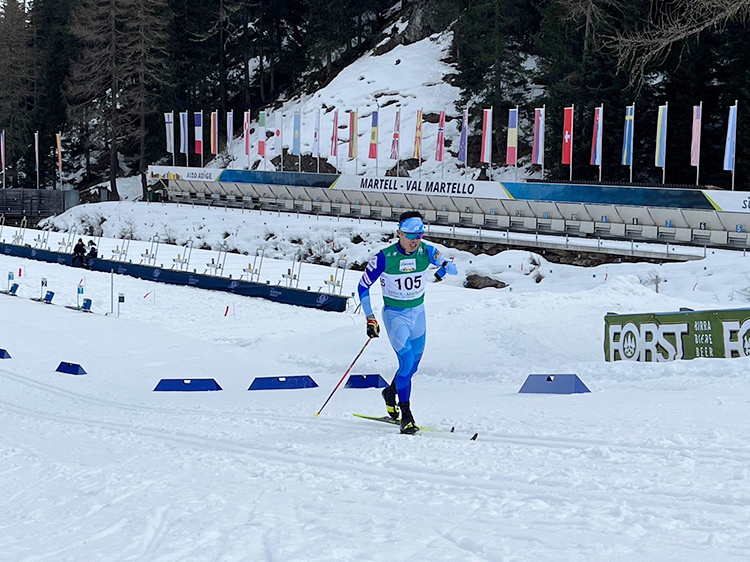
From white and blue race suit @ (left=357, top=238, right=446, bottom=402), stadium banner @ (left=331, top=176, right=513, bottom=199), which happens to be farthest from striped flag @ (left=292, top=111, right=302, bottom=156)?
white and blue race suit @ (left=357, top=238, right=446, bottom=402)

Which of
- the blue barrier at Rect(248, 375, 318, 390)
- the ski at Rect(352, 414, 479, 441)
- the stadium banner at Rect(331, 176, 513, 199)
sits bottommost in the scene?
the blue barrier at Rect(248, 375, 318, 390)

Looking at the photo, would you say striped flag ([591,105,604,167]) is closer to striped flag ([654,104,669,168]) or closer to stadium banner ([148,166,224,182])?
striped flag ([654,104,669,168])

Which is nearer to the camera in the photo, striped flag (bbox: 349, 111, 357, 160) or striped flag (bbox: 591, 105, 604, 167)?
striped flag (bbox: 591, 105, 604, 167)

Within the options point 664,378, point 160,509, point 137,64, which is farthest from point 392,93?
point 160,509

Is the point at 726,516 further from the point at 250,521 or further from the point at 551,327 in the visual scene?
the point at 551,327

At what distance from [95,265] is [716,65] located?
31.0 metres

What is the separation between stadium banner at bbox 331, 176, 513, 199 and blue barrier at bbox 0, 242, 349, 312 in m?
18.0

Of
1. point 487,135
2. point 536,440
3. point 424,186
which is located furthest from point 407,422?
point 487,135

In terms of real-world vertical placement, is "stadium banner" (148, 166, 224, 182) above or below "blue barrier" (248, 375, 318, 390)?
above

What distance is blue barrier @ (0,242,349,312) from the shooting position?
24578 millimetres

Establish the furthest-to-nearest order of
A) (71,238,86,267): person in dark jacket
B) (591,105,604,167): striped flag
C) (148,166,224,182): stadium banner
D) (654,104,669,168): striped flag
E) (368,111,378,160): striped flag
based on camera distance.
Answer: (148,166,224,182): stadium banner < (368,111,378,160): striped flag < (591,105,604,167): striped flag < (654,104,669,168): striped flag < (71,238,86,267): person in dark jacket

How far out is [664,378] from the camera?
35.3ft

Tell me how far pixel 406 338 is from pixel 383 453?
145cm

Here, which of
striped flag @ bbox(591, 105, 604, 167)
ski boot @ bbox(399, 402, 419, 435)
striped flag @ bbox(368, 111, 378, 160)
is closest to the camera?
ski boot @ bbox(399, 402, 419, 435)
